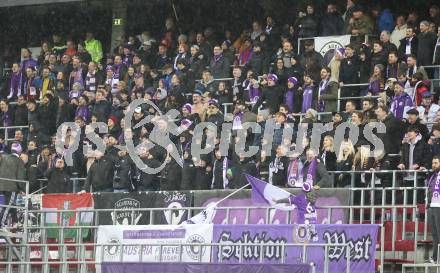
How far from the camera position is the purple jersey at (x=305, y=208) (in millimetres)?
21203

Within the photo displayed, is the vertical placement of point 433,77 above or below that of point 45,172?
above

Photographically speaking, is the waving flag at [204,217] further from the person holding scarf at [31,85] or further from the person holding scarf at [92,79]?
the person holding scarf at [31,85]

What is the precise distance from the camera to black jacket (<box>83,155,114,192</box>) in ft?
85.3

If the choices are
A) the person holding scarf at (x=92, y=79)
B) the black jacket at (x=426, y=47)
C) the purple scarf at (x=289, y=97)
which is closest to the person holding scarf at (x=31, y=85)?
the person holding scarf at (x=92, y=79)

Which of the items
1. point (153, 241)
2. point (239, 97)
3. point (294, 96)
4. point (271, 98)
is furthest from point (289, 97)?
point (153, 241)

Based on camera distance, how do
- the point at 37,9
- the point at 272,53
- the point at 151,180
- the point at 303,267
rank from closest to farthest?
the point at 303,267, the point at 151,180, the point at 272,53, the point at 37,9


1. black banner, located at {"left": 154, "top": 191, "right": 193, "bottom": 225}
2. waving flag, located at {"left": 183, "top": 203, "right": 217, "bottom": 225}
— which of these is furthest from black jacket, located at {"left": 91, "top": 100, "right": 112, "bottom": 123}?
waving flag, located at {"left": 183, "top": 203, "right": 217, "bottom": 225}

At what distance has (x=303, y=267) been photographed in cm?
1984

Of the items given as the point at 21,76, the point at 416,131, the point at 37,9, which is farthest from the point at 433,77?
the point at 37,9

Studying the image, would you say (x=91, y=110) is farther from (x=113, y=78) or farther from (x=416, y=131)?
(x=416, y=131)

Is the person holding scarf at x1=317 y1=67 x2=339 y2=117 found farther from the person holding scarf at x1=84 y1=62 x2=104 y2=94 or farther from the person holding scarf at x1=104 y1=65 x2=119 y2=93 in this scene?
the person holding scarf at x1=84 y1=62 x2=104 y2=94

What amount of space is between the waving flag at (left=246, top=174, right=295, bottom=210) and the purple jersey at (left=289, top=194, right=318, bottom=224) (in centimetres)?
35

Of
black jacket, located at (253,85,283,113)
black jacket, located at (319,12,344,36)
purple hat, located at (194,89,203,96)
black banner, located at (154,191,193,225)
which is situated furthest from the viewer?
black jacket, located at (319,12,344,36)

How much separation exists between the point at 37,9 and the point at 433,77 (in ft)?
42.5
